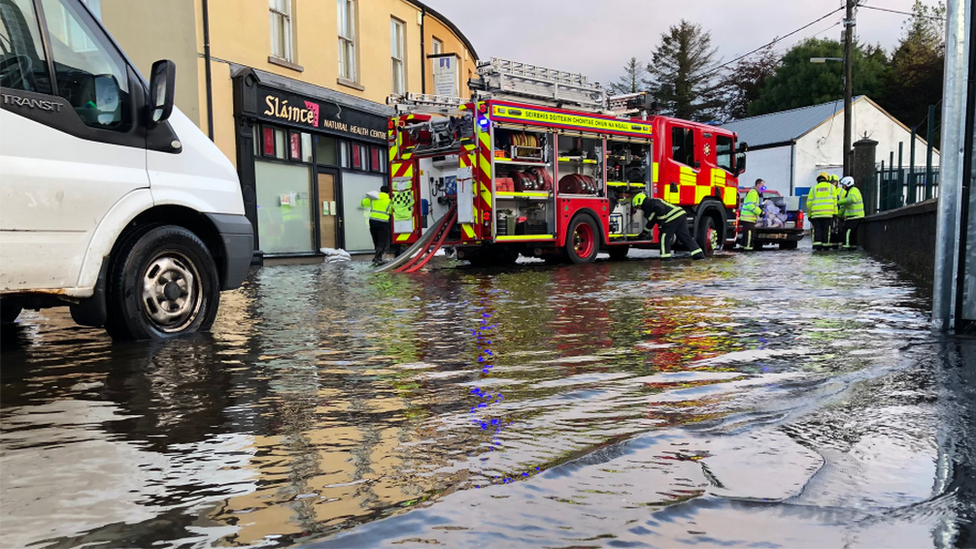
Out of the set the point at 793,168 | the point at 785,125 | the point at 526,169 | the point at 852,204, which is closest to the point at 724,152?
the point at 852,204

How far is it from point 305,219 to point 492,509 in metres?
16.6

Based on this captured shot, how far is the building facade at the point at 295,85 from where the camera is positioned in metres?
14.7

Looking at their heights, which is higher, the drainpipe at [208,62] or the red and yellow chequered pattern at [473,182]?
the drainpipe at [208,62]

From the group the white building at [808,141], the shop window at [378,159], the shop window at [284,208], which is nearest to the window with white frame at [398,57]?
the shop window at [378,159]

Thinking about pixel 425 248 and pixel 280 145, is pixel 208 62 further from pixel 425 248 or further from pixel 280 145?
pixel 425 248

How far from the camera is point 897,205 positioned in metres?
12.3

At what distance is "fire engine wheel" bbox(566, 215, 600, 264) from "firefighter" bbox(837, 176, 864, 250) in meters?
7.01

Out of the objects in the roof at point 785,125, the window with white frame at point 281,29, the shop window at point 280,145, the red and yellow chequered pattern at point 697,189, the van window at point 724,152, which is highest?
the roof at point 785,125

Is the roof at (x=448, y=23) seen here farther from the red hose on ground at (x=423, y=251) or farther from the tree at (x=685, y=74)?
the tree at (x=685, y=74)

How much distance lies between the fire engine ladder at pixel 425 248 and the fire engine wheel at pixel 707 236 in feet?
18.4

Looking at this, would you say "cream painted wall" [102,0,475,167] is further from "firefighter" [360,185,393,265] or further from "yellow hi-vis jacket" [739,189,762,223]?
"yellow hi-vis jacket" [739,189,762,223]

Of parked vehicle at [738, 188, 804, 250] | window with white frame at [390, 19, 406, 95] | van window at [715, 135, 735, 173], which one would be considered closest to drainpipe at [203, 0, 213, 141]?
window with white frame at [390, 19, 406, 95]

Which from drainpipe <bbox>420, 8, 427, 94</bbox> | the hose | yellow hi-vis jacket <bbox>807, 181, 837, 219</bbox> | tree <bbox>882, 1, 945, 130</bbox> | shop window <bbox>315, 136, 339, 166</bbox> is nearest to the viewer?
the hose

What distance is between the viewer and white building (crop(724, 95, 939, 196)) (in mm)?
42375
